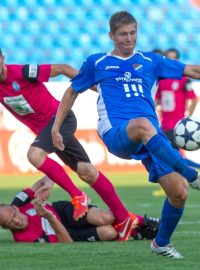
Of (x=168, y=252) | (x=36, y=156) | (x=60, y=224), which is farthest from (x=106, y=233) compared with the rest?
(x=168, y=252)

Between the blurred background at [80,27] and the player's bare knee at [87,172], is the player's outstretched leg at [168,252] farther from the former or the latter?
the blurred background at [80,27]

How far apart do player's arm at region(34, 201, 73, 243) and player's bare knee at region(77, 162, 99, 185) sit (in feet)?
2.24

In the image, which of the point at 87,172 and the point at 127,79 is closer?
the point at 127,79

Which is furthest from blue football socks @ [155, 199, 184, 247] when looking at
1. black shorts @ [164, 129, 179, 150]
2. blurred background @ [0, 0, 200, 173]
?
blurred background @ [0, 0, 200, 173]

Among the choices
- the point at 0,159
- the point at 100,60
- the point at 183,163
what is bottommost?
the point at 0,159

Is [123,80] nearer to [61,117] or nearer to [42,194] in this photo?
[61,117]

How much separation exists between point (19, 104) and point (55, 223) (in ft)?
5.03

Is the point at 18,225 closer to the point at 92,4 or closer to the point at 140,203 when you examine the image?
the point at 140,203

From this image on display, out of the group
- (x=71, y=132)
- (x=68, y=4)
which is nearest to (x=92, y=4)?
(x=68, y=4)

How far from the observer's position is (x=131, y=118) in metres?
6.29

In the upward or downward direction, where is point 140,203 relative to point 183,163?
downward

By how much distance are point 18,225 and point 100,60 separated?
159 cm

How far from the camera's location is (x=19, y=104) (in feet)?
26.9

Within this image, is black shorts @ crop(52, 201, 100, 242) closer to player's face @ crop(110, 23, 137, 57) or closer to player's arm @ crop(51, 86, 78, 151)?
player's arm @ crop(51, 86, 78, 151)
